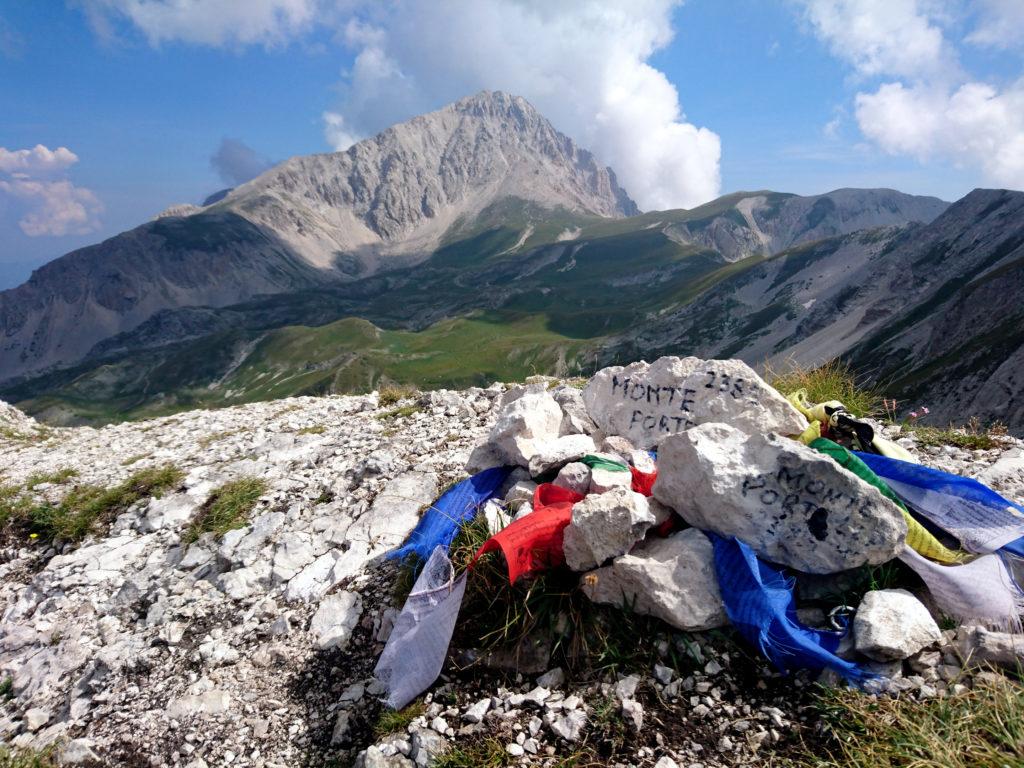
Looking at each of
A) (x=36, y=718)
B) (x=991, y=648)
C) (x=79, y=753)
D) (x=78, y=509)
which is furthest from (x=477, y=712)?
(x=78, y=509)

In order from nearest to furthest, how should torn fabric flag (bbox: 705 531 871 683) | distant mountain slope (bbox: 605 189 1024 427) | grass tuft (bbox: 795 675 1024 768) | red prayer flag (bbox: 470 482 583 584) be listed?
grass tuft (bbox: 795 675 1024 768) → torn fabric flag (bbox: 705 531 871 683) → red prayer flag (bbox: 470 482 583 584) → distant mountain slope (bbox: 605 189 1024 427)

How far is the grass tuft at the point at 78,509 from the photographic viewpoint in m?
8.98

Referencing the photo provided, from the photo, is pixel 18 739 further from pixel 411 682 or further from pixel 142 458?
pixel 142 458

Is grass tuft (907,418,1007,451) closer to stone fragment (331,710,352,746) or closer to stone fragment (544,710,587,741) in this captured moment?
stone fragment (544,710,587,741)

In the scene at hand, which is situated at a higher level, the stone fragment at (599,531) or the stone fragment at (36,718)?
the stone fragment at (599,531)

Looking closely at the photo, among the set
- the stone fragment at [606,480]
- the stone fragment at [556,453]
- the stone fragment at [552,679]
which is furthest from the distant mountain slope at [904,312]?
the stone fragment at [552,679]

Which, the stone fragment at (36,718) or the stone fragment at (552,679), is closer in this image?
the stone fragment at (552,679)

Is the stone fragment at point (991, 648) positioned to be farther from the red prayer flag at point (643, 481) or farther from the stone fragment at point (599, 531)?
the red prayer flag at point (643, 481)

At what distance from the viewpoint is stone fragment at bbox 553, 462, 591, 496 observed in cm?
577

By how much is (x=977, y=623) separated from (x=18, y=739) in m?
9.36

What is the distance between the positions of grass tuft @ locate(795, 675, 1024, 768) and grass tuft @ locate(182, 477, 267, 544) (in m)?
7.85

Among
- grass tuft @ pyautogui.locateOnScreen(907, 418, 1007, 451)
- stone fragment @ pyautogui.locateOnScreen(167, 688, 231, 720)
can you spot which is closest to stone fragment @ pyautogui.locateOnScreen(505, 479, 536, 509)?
A: stone fragment @ pyautogui.locateOnScreen(167, 688, 231, 720)

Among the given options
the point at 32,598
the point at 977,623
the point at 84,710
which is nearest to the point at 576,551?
the point at 977,623

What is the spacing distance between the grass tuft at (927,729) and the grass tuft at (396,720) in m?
2.91
